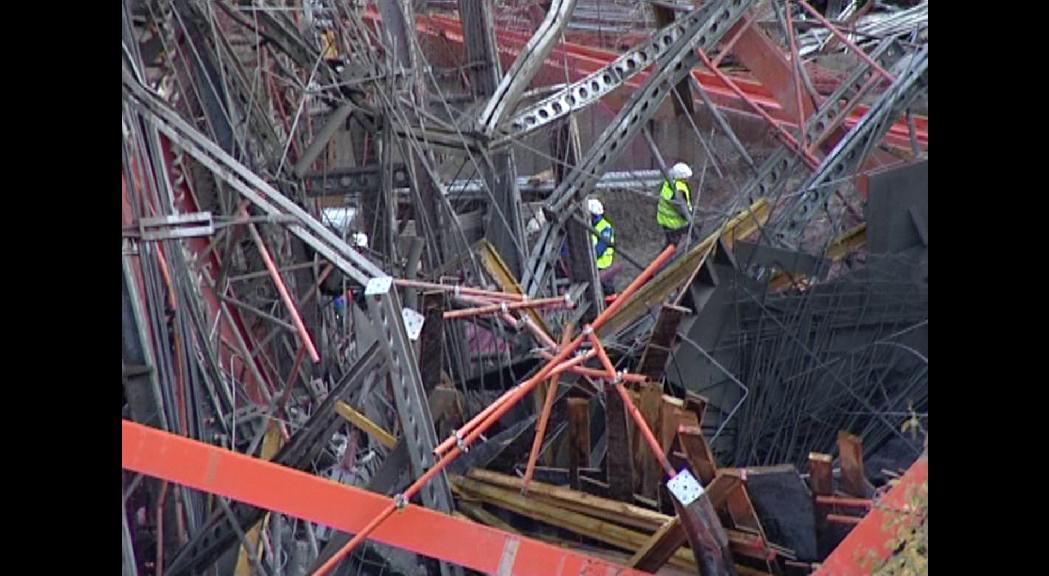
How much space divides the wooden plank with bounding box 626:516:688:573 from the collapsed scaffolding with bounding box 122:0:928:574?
0.01 m

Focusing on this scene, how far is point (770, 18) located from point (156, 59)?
9.97 meters

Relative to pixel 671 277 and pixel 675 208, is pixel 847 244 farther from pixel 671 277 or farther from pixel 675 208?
pixel 675 208

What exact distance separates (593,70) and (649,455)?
879 centimetres

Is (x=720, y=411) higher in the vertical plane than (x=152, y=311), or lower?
lower

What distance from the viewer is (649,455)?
7.84 meters

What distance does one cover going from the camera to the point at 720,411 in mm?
9336

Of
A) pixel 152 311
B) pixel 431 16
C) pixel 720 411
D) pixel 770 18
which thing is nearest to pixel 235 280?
pixel 152 311

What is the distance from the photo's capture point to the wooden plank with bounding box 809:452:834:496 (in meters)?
7.18

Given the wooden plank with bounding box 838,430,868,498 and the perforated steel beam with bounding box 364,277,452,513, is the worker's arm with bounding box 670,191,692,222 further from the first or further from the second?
the perforated steel beam with bounding box 364,277,452,513

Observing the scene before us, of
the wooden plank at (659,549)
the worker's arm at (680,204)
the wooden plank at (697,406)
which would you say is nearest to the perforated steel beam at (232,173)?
the wooden plank at (697,406)

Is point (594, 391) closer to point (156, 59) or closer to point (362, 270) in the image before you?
point (362, 270)

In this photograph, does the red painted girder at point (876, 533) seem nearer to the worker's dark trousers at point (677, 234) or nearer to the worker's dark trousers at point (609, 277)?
the worker's dark trousers at point (677, 234)

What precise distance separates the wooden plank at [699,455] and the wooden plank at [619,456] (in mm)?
610
